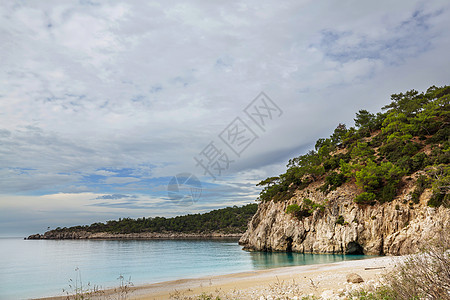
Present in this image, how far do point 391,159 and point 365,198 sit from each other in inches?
426

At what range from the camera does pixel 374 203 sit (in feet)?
128

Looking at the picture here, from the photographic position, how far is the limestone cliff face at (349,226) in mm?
31922

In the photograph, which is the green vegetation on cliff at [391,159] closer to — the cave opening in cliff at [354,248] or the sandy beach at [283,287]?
the cave opening in cliff at [354,248]

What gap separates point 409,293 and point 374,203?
37761 mm

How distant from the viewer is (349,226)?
39562mm

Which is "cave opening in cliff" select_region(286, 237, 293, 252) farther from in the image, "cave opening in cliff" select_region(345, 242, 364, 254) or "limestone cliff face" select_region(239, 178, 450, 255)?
"cave opening in cliff" select_region(345, 242, 364, 254)

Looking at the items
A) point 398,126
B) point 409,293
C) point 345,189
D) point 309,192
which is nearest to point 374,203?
point 345,189

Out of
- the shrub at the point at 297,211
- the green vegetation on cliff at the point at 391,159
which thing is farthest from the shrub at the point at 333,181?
the shrub at the point at 297,211

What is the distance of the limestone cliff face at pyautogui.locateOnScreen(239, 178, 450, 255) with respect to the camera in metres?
31.9

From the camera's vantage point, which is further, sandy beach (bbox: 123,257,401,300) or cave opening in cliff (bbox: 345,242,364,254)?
cave opening in cliff (bbox: 345,242,364,254)

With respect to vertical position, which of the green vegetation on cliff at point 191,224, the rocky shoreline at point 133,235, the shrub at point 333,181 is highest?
the shrub at point 333,181

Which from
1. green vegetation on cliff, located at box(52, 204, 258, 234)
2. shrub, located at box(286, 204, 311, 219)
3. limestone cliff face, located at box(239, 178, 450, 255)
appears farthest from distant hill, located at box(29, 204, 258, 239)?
shrub, located at box(286, 204, 311, 219)

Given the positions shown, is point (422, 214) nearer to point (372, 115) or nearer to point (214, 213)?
point (372, 115)

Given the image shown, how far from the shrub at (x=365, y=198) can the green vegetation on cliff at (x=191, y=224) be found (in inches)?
3807
